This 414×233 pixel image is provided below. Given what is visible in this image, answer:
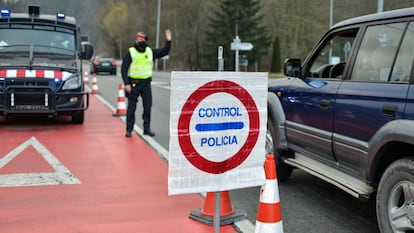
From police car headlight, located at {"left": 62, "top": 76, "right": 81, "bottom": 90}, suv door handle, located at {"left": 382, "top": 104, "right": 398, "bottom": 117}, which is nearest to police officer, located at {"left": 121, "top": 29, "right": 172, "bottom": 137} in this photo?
police car headlight, located at {"left": 62, "top": 76, "right": 81, "bottom": 90}

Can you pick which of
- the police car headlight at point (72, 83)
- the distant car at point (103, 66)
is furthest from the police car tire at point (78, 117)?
the distant car at point (103, 66)

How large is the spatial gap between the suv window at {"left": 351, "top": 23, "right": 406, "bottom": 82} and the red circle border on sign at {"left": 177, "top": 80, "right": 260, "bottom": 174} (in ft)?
4.31

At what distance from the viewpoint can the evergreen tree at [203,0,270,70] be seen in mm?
47750

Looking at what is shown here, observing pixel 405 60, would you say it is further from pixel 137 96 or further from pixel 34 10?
pixel 34 10

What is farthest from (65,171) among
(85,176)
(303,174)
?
(303,174)

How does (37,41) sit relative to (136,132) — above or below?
above

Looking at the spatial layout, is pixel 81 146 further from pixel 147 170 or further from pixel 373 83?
pixel 373 83

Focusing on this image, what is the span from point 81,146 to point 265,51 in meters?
43.8

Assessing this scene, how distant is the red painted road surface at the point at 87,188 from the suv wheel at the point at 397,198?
4.47ft

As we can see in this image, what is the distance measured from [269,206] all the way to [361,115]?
112 centimetres

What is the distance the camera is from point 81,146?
26.1 ft

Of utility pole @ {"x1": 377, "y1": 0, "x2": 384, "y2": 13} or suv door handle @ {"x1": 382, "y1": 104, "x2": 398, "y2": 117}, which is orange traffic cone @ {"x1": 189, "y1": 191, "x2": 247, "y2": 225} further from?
utility pole @ {"x1": 377, "y1": 0, "x2": 384, "y2": 13}

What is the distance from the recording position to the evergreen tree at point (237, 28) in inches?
1880

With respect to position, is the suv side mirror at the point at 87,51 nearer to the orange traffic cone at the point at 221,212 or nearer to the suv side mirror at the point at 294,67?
the suv side mirror at the point at 294,67
